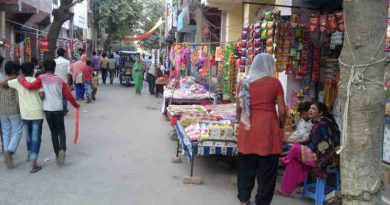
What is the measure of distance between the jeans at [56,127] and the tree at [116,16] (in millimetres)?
31467

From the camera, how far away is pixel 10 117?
21.8 ft

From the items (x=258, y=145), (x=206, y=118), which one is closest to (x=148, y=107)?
(x=206, y=118)

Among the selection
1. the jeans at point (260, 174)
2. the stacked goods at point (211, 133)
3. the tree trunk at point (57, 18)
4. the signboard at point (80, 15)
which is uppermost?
the signboard at point (80, 15)

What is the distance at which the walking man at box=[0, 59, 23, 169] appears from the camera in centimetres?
660

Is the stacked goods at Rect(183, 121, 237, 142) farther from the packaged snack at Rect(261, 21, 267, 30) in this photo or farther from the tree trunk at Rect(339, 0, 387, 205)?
the tree trunk at Rect(339, 0, 387, 205)

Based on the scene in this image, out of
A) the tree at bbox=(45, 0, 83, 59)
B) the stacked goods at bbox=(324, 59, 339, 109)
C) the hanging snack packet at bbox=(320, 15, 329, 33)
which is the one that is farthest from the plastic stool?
the tree at bbox=(45, 0, 83, 59)

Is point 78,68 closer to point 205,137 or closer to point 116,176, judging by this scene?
point 116,176

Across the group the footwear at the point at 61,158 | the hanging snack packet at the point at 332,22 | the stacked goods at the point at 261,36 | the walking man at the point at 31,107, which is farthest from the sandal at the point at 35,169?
the hanging snack packet at the point at 332,22

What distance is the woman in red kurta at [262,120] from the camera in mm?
4785

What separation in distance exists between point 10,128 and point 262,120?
3945mm

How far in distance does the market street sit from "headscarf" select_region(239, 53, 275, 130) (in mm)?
1241

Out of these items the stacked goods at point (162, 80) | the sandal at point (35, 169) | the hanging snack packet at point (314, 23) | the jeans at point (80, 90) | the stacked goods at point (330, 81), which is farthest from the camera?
the stacked goods at point (162, 80)

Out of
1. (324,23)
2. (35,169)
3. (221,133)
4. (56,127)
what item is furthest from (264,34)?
(35,169)

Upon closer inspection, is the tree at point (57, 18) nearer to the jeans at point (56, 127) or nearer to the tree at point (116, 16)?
the jeans at point (56, 127)
